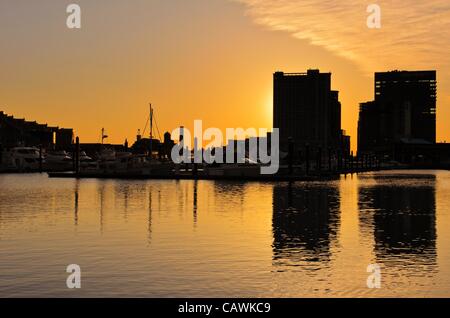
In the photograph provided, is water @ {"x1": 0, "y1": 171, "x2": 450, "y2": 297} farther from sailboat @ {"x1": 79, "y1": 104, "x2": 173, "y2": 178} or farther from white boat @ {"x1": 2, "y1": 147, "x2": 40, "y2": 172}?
white boat @ {"x1": 2, "y1": 147, "x2": 40, "y2": 172}

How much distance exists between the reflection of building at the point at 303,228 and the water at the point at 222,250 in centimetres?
6

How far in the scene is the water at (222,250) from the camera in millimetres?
20094

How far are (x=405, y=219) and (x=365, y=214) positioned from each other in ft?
11.8

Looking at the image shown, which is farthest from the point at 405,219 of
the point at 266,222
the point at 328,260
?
the point at 328,260

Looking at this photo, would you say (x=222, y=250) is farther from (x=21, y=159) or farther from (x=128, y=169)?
(x=21, y=159)

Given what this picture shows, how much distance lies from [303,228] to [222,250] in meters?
8.95

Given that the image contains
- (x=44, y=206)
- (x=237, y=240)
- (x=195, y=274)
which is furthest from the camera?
(x=44, y=206)

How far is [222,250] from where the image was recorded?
27062mm

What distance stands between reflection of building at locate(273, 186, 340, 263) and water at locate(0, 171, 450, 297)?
2.3 inches

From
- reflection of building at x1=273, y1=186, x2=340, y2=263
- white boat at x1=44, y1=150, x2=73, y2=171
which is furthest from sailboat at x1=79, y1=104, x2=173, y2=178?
reflection of building at x1=273, y1=186, x2=340, y2=263

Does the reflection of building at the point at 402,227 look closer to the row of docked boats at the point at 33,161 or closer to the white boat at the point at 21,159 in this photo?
the row of docked boats at the point at 33,161

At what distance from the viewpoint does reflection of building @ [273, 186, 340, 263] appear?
2630 centimetres

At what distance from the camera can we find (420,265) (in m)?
23.6

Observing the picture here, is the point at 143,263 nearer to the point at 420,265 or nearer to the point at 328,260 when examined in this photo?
the point at 328,260
